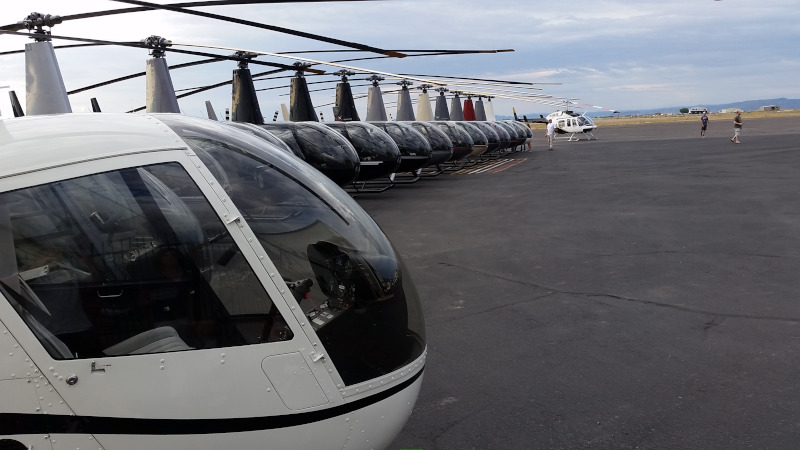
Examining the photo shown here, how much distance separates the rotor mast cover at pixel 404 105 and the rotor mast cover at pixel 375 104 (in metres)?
3.12

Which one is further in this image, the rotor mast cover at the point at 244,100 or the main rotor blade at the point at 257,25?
the rotor mast cover at the point at 244,100

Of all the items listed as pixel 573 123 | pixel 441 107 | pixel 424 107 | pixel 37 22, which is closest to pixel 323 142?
pixel 37 22

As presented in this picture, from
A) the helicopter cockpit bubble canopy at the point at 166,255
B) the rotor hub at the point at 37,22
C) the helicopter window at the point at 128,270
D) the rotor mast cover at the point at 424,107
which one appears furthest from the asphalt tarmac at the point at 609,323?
the rotor mast cover at the point at 424,107

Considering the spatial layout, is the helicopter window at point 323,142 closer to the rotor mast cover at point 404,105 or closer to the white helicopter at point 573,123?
the rotor mast cover at point 404,105

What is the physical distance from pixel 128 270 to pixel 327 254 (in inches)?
34.2

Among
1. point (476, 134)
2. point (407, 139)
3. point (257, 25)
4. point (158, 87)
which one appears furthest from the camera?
point (476, 134)

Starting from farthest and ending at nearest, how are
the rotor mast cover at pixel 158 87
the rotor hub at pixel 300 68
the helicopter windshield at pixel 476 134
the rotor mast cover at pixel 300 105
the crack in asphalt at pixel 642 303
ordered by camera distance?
the helicopter windshield at pixel 476 134
the rotor mast cover at pixel 300 105
the rotor mast cover at pixel 158 87
the rotor hub at pixel 300 68
the crack in asphalt at pixel 642 303

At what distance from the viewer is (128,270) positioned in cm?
286

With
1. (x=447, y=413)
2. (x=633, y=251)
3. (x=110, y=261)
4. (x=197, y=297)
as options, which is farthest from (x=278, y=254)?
(x=633, y=251)

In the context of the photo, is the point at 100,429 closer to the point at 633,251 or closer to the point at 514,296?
the point at 514,296

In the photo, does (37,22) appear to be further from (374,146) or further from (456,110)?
(456,110)

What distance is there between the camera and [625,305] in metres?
7.05

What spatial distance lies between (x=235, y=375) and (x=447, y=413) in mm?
2237

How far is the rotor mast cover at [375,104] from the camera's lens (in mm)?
25547
